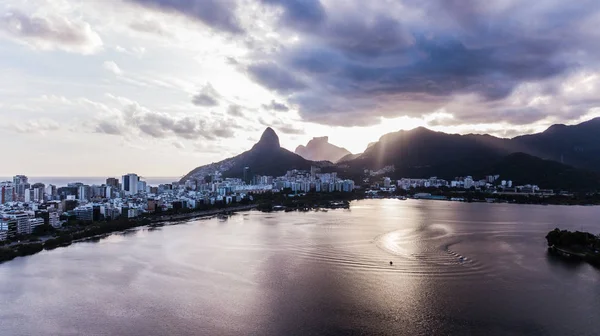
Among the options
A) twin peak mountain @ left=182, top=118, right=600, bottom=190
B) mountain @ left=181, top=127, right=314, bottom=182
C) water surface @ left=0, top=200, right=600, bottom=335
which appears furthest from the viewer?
mountain @ left=181, top=127, right=314, bottom=182

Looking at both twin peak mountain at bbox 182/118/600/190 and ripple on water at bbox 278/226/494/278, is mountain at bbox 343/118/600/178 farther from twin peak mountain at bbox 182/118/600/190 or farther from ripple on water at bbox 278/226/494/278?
ripple on water at bbox 278/226/494/278

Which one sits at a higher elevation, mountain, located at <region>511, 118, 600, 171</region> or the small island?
mountain, located at <region>511, 118, 600, 171</region>

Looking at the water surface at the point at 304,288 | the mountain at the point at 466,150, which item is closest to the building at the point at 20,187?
the water surface at the point at 304,288

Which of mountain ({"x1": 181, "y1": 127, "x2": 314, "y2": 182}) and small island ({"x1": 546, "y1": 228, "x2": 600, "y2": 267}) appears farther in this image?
mountain ({"x1": 181, "y1": 127, "x2": 314, "y2": 182})

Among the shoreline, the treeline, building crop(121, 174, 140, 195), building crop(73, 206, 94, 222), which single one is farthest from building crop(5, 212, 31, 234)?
building crop(121, 174, 140, 195)

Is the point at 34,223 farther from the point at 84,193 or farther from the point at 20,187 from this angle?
the point at 20,187

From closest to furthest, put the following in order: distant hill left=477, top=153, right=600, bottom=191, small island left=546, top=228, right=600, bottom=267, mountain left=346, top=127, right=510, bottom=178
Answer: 1. small island left=546, top=228, right=600, bottom=267
2. distant hill left=477, top=153, right=600, bottom=191
3. mountain left=346, top=127, right=510, bottom=178

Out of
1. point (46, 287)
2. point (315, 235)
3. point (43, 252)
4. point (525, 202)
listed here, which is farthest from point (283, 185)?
point (46, 287)

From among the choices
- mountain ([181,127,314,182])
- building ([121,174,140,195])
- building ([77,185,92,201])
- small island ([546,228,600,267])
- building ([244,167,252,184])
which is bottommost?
small island ([546,228,600,267])
